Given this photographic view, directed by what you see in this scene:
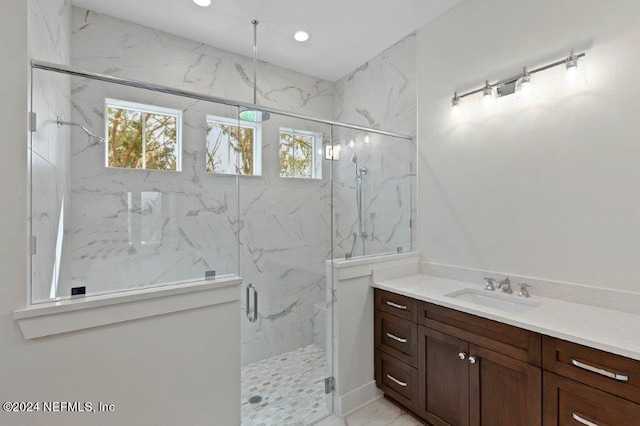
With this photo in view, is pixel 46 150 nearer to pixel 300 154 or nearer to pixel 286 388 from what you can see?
pixel 300 154

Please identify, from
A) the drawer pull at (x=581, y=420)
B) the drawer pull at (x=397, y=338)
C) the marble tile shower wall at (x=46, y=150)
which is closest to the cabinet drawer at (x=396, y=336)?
the drawer pull at (x=397, y=338)

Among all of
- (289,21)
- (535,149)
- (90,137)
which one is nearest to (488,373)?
(535,149)

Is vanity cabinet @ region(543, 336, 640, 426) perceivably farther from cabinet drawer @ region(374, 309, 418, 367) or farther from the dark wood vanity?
cabinet drawer @ region(374, 309, 418, 367)

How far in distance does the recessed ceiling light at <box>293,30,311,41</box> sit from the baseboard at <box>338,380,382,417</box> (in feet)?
9.99

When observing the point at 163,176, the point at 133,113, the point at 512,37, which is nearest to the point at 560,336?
the point at 512,37

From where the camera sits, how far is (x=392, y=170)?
108 inches

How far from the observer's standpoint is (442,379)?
6.09ft

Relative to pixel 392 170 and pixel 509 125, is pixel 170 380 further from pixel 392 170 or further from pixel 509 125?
pixel 509 125

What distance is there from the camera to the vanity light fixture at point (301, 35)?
266 cm

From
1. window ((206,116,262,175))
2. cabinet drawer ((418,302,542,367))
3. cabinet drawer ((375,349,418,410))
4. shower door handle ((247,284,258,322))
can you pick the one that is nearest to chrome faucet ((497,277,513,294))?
cabinet drawer ((418,302,542,367))

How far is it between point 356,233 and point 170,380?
64.1 inches

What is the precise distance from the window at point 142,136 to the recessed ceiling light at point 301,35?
4.54ft

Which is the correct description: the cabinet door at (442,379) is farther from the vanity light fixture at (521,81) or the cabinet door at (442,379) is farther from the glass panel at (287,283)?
the vanity light fixture at (521,81)

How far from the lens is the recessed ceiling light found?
2.66 m
